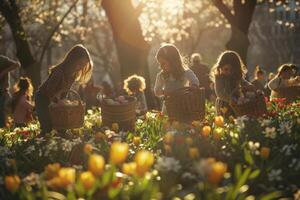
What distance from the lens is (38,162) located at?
5207 millimetres

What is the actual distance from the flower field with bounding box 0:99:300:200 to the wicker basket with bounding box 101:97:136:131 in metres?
0.71

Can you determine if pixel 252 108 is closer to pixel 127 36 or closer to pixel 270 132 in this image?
pixel 270 132

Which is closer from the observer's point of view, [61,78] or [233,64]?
[61,78]

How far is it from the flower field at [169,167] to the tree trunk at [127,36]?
701cm

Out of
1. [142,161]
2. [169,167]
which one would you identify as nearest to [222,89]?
[169,167]

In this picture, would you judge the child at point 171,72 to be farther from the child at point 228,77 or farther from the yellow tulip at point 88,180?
the yellow tulip at point 88,180

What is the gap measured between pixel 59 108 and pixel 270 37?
4783cm

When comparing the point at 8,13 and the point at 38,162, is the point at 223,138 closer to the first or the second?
the point at 38,162

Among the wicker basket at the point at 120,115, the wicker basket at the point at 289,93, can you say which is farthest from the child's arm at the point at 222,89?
the wicker basket at the point at 289,93

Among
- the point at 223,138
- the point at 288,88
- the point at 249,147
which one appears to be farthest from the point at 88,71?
the point at 288,88

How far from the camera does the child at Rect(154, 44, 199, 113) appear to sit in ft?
23.6

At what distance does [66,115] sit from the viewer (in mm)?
6617

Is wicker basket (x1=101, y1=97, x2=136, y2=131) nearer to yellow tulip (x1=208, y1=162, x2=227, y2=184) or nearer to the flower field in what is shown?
the flower field

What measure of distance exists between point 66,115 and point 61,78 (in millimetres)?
526
